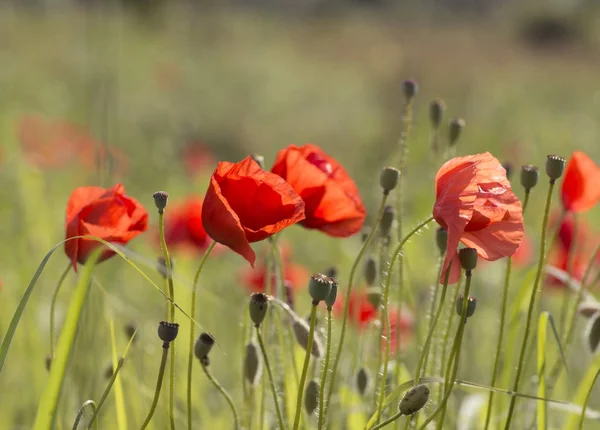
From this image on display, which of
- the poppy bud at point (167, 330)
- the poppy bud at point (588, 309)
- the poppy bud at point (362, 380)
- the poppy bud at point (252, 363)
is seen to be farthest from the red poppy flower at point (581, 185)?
the poppy bud at point (167, 330)

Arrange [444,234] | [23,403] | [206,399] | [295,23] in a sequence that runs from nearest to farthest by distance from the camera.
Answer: [444,234]
[23,403]
[206,399]
[295,23]

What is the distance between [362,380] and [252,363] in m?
0.18

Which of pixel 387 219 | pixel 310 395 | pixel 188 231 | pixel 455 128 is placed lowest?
pixel 310 395

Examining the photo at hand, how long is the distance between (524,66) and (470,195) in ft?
47.0

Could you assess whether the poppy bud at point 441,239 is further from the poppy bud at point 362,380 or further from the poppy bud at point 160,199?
the poppy bud at point 160,199

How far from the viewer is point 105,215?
0.94m

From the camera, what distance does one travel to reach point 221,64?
10.9m

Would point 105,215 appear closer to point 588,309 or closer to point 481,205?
point 481,205

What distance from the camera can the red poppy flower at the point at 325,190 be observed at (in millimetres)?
983

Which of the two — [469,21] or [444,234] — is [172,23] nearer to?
[469,21]

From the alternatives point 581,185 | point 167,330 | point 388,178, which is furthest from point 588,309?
point 167,330

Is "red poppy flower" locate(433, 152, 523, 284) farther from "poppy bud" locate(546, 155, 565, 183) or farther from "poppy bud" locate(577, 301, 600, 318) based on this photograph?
"poppy bud" locate(577, 301, 600, 318)

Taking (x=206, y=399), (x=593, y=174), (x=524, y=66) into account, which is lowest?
(x=206, y=399)

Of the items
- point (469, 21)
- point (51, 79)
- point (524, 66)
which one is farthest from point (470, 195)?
point (469, 21)
